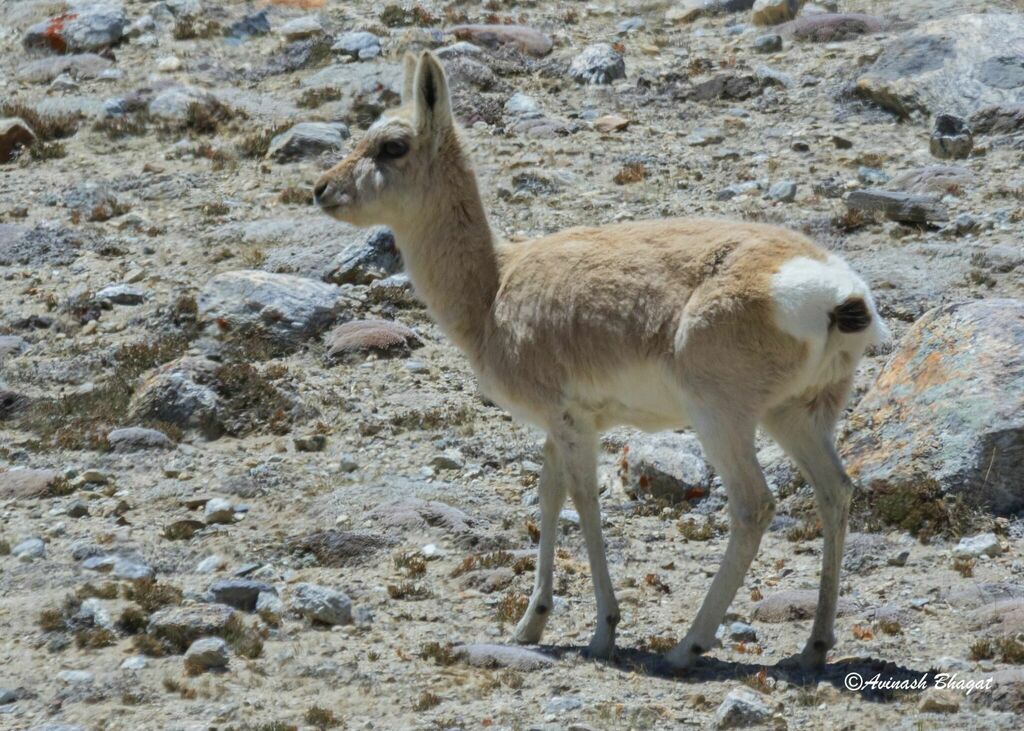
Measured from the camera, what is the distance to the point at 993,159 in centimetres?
1809

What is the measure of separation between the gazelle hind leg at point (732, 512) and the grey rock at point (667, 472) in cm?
325

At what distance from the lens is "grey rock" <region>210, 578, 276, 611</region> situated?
934cm

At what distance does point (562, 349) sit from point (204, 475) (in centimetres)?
481

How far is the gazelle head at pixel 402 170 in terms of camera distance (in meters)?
9.81

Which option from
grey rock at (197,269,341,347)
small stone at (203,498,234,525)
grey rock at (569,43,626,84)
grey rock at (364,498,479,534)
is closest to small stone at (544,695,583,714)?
grey rock at (364,498,479,534)

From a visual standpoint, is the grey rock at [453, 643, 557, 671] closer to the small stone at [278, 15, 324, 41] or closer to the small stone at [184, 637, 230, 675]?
the small stone at [184, 637, 230, 675]

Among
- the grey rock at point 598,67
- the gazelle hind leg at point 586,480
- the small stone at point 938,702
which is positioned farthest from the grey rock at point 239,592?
the grey rock at point 598,67

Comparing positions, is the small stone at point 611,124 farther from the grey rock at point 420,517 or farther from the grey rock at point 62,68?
the grey rock at point 420,517

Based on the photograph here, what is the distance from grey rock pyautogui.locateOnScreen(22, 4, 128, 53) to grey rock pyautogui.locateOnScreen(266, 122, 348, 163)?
6499 millimetres

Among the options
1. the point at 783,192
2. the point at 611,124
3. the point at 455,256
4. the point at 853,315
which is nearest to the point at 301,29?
the point at 611,124

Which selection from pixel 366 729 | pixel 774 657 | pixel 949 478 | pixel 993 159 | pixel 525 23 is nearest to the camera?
pixel 366 729

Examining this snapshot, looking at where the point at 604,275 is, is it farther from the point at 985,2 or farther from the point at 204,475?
the point at 985,2

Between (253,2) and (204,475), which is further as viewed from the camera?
(253,2)

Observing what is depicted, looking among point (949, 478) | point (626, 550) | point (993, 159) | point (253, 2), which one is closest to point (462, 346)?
point (626, 550)
